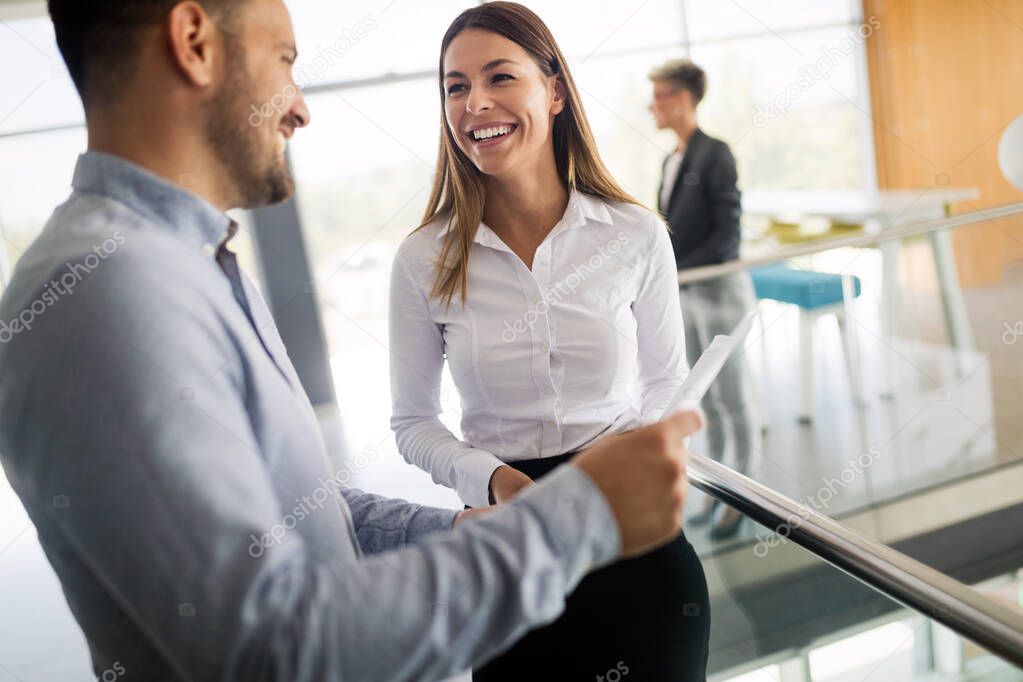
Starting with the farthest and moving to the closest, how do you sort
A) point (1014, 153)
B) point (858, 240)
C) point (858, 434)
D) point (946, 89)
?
point (946, 89) → point (1014, 153) → point (858, 434) → point (858, 240)

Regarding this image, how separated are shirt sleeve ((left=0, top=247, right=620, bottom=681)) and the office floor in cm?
261

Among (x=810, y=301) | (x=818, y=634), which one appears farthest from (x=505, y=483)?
(x=810, y=301)

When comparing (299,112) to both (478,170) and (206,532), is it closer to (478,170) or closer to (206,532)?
(206,532)

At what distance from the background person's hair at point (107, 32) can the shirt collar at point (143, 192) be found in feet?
0.22

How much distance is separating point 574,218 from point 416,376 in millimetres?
399

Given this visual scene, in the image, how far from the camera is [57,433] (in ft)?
1.98

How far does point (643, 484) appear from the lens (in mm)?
668

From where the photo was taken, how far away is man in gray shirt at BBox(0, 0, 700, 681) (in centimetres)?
59

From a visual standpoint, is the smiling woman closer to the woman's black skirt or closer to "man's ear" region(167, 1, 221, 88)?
the woman's black skirt

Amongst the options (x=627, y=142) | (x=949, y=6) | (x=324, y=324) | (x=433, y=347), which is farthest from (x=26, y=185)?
(x=949, y=6)

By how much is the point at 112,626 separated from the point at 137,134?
1.40ft

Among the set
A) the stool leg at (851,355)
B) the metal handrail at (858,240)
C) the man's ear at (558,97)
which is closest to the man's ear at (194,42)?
the man's ear at (558,97)

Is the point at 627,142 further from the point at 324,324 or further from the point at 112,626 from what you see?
the point at 112,626

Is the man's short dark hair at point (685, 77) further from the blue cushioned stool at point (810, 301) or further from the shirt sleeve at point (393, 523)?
the shirt sleeve at point (393, 523)
